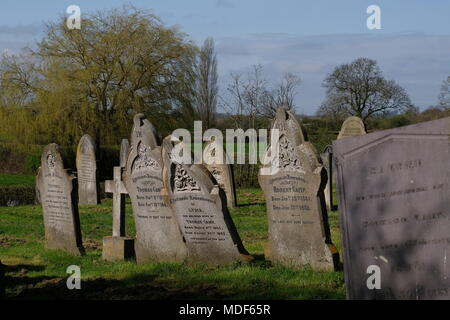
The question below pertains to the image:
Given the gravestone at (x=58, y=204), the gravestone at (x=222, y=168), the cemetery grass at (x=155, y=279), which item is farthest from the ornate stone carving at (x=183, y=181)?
the gravestone at (x=222, y=168)

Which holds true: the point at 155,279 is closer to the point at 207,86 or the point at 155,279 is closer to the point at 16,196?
the point at 16,196

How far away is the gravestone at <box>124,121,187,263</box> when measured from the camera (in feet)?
33.9

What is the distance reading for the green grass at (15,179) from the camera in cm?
2928

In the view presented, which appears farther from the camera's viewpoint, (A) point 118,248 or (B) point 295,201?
(A) point 118,248

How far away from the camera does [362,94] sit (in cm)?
3469

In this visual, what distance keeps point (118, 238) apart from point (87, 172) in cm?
1075

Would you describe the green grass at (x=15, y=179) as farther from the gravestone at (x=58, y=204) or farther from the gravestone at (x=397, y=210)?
the gravestone at (x=397, y=210)

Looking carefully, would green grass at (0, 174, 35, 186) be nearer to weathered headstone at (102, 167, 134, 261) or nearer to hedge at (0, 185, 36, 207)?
hedge at (0, 185, 36, 207)

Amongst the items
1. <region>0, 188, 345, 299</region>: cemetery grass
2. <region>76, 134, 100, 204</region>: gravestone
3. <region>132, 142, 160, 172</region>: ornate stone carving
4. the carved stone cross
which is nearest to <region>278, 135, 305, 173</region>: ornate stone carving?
<region>0, 188, 345, 299</region>: cemetery grass

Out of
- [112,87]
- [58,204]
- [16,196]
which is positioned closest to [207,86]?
[112,87]

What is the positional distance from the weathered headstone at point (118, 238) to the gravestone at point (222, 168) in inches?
A: 277

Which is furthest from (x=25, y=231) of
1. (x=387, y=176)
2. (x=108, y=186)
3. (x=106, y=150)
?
(x=106, y=150)

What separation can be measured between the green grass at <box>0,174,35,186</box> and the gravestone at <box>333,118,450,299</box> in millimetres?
24013
